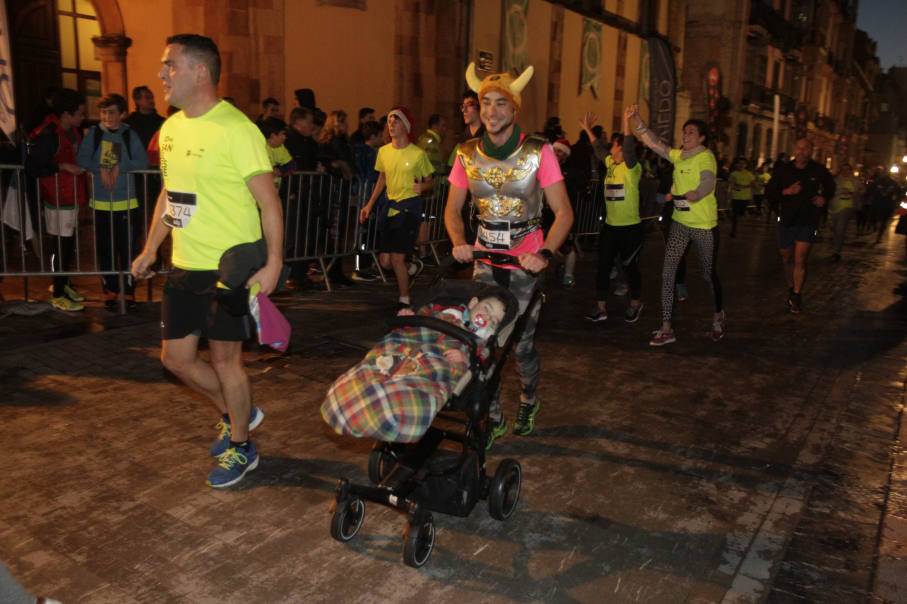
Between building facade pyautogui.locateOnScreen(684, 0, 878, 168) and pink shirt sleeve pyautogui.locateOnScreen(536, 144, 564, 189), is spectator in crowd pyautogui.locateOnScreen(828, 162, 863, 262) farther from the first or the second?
pink shirt sleeve pyautogui.locateOnScreen(536, 144, 564, 189)

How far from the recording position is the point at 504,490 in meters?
3.79

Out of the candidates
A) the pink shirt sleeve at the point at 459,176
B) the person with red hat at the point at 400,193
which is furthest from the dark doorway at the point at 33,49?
the pink shirt sleeve at the point at 459,176

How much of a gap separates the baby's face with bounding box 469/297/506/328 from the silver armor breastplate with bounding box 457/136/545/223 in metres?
0.84

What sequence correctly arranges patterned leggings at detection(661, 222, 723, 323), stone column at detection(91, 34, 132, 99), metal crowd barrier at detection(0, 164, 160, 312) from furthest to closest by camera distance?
stone column at detection(91, 34, 132, 99), metal crowd barrier at detection(0, 164, 160, 312), patterned leggings at detection(661, 222, 723, 323)

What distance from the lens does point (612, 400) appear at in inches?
229

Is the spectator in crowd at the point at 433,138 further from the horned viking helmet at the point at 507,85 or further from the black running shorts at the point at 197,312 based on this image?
the black running shorts at the point at 197,312

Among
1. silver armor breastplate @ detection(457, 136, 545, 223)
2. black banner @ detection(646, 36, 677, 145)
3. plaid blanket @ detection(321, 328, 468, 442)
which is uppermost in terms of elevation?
black banner @ detection(646, 36, 677, 145)

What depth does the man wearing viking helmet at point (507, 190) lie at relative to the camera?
423 cm

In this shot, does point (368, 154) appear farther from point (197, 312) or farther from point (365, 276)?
point (197, 312)

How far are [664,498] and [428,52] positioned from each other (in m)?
14.3

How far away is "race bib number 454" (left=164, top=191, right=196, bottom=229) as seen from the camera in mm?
3789

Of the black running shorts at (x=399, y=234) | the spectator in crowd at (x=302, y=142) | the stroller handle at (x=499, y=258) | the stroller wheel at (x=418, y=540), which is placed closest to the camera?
the stroller wheel at (x=418, y=540)

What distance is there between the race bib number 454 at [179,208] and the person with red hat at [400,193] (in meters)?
4.31

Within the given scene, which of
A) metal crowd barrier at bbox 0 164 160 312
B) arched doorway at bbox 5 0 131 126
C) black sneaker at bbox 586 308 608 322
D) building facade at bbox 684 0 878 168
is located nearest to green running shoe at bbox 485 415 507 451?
black sneaker at bbox 586 308 608 322
